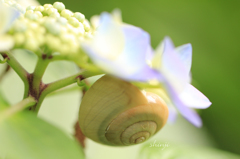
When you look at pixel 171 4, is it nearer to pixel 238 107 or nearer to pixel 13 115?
pixel 238 107

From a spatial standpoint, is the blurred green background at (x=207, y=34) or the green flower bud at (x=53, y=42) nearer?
the green flower bud at (x=53, y=42)

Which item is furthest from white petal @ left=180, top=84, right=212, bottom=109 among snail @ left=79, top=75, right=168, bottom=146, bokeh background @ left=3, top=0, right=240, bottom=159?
bokeh background @ left=3, top=0, right=240, bottom=159

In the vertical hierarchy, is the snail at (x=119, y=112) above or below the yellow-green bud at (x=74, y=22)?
below

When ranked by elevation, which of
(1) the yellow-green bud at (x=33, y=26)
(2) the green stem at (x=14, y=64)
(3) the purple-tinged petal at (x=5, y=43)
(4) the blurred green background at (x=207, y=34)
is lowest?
(4) the blurred green background at (x=207, y=34)

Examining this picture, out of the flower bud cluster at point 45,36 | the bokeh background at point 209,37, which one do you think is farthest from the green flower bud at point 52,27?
the bokeh background at point 209,37

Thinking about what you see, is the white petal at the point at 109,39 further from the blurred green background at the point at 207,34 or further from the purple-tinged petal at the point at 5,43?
the blurred green background at the point at 207,34

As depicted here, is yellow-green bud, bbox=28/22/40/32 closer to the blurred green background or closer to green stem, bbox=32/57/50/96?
green stem, bbox=32/57/50/96

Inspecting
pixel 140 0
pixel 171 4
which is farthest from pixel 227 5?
pixel 140 0
